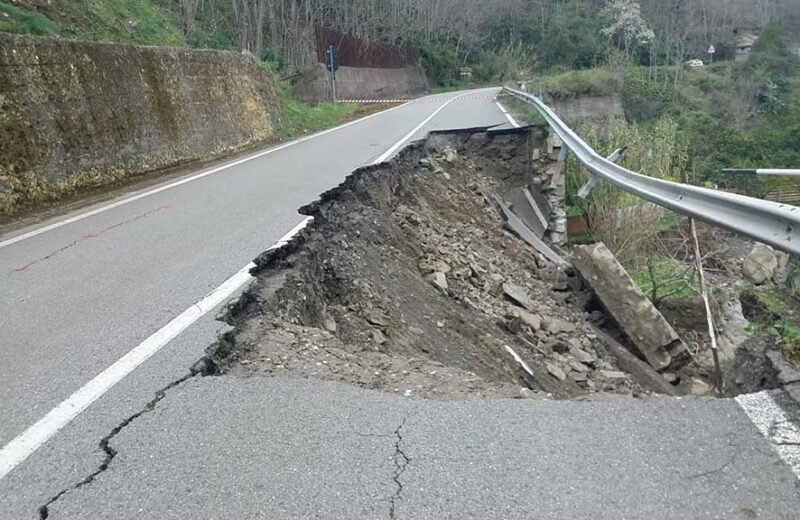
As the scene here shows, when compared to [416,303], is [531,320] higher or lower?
lower

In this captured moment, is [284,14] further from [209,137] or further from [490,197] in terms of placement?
[490,197]

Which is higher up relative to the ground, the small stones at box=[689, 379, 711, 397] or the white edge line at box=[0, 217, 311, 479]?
the white edge line at box=[0, 217, 311, 479]

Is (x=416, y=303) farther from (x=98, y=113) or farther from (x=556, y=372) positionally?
(x=98, y=113)

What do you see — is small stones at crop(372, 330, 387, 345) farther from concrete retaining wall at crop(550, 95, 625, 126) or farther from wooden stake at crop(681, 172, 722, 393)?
concrete retaining wall at crop(550, 95, 625, 126)

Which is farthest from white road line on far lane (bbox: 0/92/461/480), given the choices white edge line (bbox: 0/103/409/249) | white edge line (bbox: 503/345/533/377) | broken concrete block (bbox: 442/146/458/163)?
broken concrete block (bbox: 442/146/458/163)

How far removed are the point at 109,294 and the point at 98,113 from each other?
20.2 ft

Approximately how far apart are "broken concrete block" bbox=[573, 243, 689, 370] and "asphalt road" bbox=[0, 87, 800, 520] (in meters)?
4.94

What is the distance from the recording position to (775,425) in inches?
109

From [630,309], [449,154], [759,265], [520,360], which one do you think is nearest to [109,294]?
[520,360]

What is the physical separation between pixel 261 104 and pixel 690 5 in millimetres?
65980

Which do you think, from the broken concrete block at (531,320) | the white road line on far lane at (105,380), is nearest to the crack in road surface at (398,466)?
the white road line on far lane at (105,380)

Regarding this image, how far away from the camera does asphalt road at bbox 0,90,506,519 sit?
9.84 feet

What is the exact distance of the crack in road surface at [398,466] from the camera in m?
2.40

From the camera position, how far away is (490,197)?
12656 millimetres
